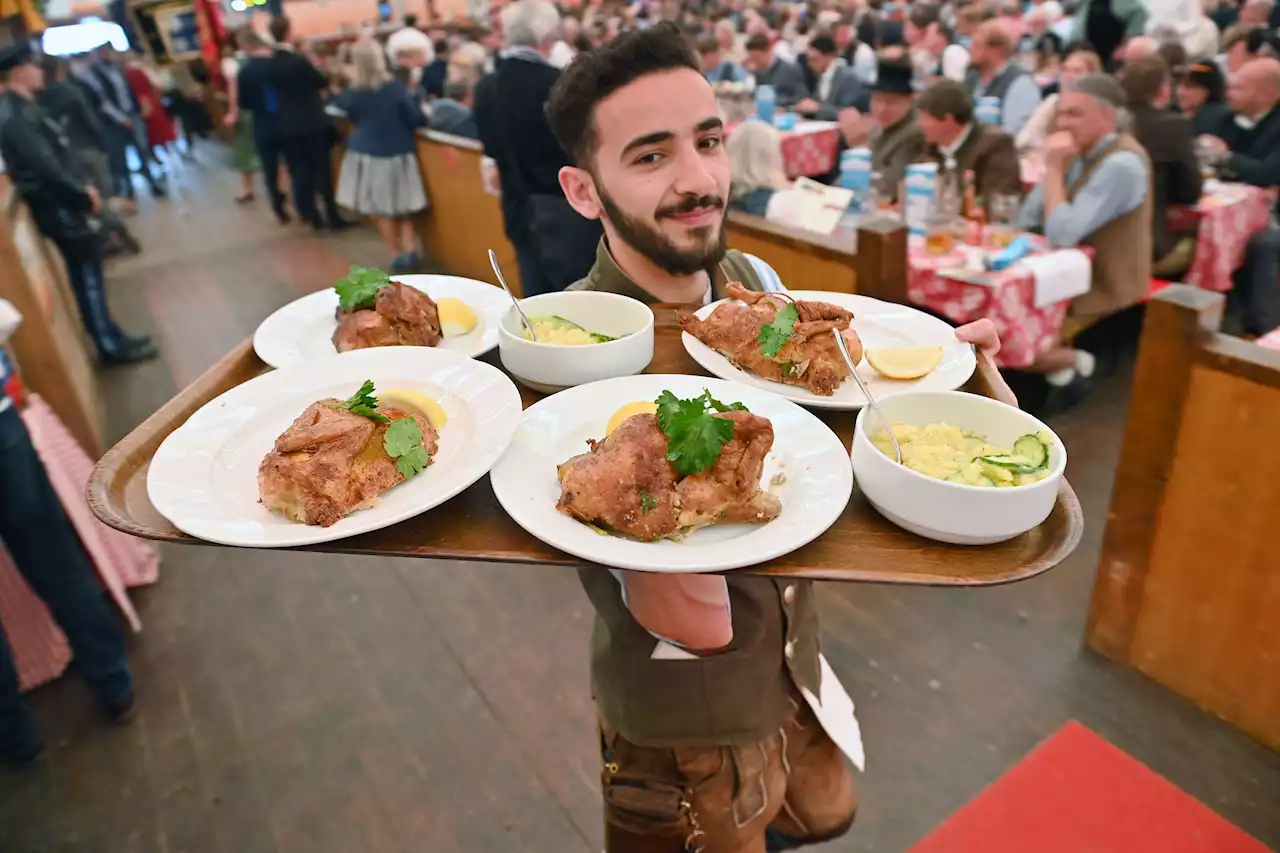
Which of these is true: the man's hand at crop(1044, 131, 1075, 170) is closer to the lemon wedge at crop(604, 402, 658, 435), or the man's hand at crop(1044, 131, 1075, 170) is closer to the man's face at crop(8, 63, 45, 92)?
the lemon wedge at crop(604, 402, 658, 435)

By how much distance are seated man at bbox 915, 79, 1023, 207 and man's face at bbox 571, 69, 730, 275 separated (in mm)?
3305

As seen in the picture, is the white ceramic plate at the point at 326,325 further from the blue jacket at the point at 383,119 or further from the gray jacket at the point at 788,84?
the gray jacket at the point at 788,84

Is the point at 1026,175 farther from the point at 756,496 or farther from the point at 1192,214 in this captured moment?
the point at 756,496

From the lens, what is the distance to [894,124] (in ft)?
16.2

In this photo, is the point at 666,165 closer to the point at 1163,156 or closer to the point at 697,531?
the point at 697,531

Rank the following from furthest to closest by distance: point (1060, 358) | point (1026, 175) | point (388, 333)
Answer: point (1026, 175), point (1060, 358), point (388, 333)

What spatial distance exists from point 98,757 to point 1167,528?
11.7ft

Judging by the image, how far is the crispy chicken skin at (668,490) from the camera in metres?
0.96

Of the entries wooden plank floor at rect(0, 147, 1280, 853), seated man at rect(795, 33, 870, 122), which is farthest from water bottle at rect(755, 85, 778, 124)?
wooden plank floor at rect(0, 147, 1280, 853)

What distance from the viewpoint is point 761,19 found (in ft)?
36.3

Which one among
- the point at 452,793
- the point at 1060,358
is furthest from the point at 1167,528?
the point at 452,793

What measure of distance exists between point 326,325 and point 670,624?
803mm

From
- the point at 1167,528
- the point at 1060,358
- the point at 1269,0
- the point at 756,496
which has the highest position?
the point at 756,496

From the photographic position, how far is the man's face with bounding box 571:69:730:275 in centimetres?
A: 142
